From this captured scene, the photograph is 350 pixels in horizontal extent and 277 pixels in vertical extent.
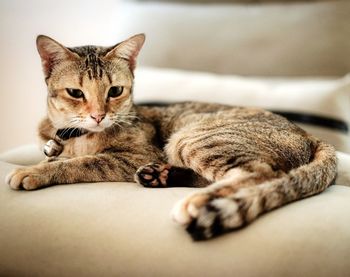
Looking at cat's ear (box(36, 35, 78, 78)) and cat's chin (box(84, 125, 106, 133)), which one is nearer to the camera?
cat's ear (box(36, 35, 78, 78))

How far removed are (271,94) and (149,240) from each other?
1.07 m

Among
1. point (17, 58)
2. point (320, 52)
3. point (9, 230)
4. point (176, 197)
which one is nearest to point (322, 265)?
point (176, 197)

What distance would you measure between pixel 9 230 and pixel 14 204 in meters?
0.07

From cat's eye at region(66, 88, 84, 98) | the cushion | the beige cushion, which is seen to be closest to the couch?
the beige cushion

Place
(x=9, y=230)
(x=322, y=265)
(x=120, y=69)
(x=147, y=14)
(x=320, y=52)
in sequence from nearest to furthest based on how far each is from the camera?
(x=322, y=265)
(x=9, y=230)
(x=120, y=69)
(x=320, y=52)
(x=147, y=14)

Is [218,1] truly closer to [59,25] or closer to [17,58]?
[59,25]

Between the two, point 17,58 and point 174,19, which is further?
point 174,19

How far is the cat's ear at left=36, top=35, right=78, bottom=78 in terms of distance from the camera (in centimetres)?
109

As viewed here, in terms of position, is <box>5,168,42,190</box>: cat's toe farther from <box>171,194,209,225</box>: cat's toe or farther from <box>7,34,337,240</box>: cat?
<box>171,194,209,225</box>: cat's toe

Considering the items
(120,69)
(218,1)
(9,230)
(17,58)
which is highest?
(218,1)

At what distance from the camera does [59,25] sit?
1753 millimetres

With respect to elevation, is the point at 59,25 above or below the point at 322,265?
above

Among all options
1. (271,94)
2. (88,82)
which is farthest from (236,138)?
(271,94)

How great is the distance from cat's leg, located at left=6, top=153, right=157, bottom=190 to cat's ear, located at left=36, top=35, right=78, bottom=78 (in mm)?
250
